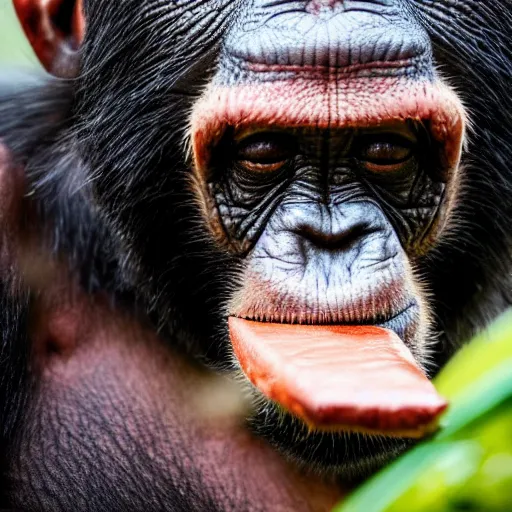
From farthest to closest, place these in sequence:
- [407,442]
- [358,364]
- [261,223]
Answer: [407,442] → [261,223] → [358,364]

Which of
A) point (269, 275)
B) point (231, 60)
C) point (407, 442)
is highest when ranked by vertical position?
point (231, 60)

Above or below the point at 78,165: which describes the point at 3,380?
below

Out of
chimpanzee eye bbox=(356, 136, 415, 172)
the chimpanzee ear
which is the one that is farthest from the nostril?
the chimpanzee ear

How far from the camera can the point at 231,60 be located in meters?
2.70

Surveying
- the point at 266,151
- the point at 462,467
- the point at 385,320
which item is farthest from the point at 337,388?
the point at 266,151

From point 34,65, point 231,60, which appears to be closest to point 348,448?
point 231,60

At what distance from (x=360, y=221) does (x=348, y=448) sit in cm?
79

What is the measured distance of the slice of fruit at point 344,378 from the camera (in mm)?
1737

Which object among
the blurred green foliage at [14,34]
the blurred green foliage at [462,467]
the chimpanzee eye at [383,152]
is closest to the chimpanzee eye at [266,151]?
the chimpanzee eye at [383,152]

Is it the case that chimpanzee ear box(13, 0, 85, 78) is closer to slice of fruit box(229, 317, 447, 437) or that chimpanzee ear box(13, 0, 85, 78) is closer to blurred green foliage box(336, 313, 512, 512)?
slice of fruit box(229, 317, 447, 437)

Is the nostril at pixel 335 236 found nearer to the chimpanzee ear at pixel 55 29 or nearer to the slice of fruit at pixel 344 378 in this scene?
the slice of fruit at pixel 344 378

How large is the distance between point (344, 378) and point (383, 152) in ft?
3.60

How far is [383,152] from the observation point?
109 inches

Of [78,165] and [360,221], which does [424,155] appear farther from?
[78,165]
